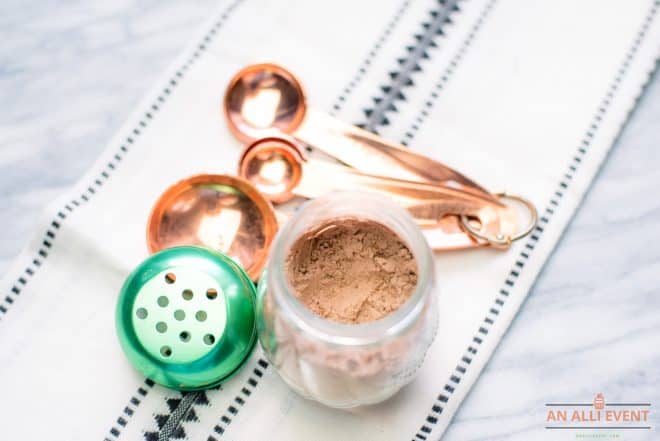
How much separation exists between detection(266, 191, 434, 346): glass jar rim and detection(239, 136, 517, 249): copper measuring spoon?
0.08 metres

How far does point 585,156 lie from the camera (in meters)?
0.63

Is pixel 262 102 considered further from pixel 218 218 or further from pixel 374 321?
pixel 374 321

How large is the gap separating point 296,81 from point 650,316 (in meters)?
0.30

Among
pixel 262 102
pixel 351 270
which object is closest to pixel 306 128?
pixel 262 102

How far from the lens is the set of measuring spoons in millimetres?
604

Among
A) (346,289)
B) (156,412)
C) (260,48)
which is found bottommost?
(156,412)

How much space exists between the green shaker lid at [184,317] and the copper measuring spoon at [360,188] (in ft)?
0.27

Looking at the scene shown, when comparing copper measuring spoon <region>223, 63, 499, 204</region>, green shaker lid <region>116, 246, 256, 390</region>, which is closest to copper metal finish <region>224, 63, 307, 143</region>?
copper measuring spoon <region>223, 63, 499, 204</region>

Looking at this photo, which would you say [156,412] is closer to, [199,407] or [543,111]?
[199,407]

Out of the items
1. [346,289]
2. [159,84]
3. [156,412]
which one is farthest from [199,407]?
[159,84]

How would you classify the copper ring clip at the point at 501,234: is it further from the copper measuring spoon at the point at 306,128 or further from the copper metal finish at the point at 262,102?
the copper metal finish at the point at 262,102

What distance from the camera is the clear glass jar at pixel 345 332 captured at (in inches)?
19.4

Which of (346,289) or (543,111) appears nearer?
(346,289)

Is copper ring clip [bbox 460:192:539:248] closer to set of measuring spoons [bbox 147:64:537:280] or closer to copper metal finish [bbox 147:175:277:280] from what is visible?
set of measuring spoons [bbox 147:64:537:280]
